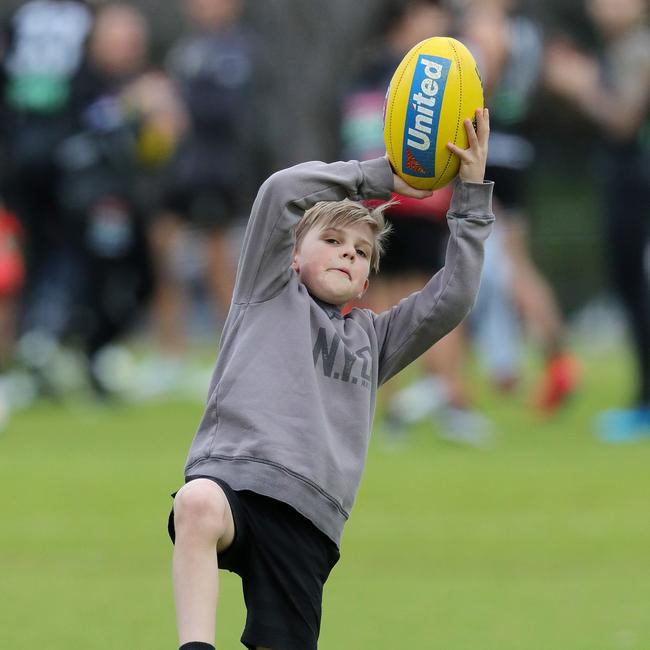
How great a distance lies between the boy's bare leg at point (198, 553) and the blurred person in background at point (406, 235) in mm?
4834

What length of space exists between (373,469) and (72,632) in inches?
118

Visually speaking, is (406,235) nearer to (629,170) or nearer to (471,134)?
(629,170)

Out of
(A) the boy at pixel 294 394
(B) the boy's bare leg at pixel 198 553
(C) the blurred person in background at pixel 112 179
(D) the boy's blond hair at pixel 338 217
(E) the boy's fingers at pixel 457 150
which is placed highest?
(C) the blurred person in background at pixel 112 179

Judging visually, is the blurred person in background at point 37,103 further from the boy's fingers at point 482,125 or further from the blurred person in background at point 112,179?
the boy's fingers at point 482,125

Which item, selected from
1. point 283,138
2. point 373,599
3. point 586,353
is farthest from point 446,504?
point 283,138

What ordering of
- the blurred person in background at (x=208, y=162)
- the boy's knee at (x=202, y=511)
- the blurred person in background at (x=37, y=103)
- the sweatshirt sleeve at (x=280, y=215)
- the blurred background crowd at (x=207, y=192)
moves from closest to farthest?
the boy's knee at (x=202, y=511) < the sweatshirt sleeve at (x=280, y=215) < the blurred background crowd at (x=207, y=192) < the blurred person in background at (x=37, y=103) < the blurred person in background at (x=208, y=162)

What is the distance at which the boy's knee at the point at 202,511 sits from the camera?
11.4ft

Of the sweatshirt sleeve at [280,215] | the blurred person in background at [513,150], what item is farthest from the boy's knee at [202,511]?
the blurred person in background at [513,150]

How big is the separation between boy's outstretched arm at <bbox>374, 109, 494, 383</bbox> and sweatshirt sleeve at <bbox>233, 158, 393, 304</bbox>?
0.26 m

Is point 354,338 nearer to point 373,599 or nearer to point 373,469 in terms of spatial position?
point 373,599

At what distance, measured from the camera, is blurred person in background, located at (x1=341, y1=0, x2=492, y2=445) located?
8383mm

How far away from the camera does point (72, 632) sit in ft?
16.0

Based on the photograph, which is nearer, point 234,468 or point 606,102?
point 234,468

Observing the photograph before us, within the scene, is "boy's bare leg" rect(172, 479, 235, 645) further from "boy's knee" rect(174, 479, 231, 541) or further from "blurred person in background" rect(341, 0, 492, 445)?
"blurred person in background" rect(341, 0, 492, 445)
